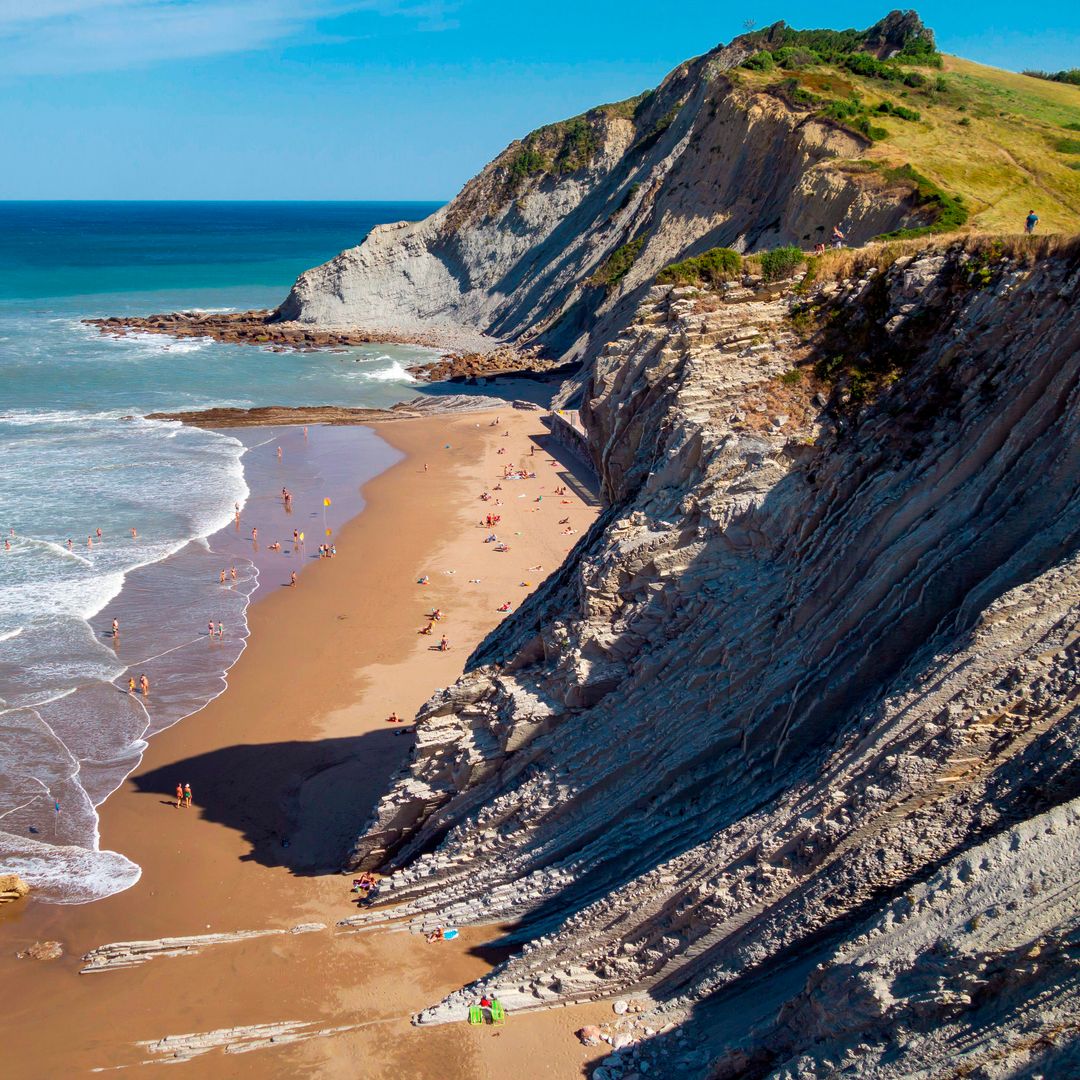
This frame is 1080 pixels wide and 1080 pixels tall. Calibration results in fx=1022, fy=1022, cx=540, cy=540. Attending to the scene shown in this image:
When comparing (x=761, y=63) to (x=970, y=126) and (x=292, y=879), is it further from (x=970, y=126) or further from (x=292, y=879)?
(x=292, y=879)

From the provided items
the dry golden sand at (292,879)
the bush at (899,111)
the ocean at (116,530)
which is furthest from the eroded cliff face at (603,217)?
the dry golden sand at (292,879)

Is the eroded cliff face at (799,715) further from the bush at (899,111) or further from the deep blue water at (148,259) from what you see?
the deep blue water at (148,259)

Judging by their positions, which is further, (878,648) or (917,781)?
(878,648)

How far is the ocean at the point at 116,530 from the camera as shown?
818 inches

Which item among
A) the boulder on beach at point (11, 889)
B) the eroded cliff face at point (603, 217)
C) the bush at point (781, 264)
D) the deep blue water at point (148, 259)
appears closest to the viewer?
the bush at point (781, 264)

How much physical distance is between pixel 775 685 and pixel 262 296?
97.6m

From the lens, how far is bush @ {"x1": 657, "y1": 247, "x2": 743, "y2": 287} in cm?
1587

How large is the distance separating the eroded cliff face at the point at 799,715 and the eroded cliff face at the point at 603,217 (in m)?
21.8

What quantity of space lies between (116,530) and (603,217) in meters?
46.1

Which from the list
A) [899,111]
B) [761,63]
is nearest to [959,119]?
[899,111]

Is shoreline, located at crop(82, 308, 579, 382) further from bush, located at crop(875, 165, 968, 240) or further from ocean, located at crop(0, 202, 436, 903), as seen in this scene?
bush, located at crop(875, 165, 968, 240)

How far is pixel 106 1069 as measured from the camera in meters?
13.0

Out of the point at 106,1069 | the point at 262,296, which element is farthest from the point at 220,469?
the point at 262,296

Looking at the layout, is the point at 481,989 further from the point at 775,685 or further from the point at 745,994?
the point at 775,685
